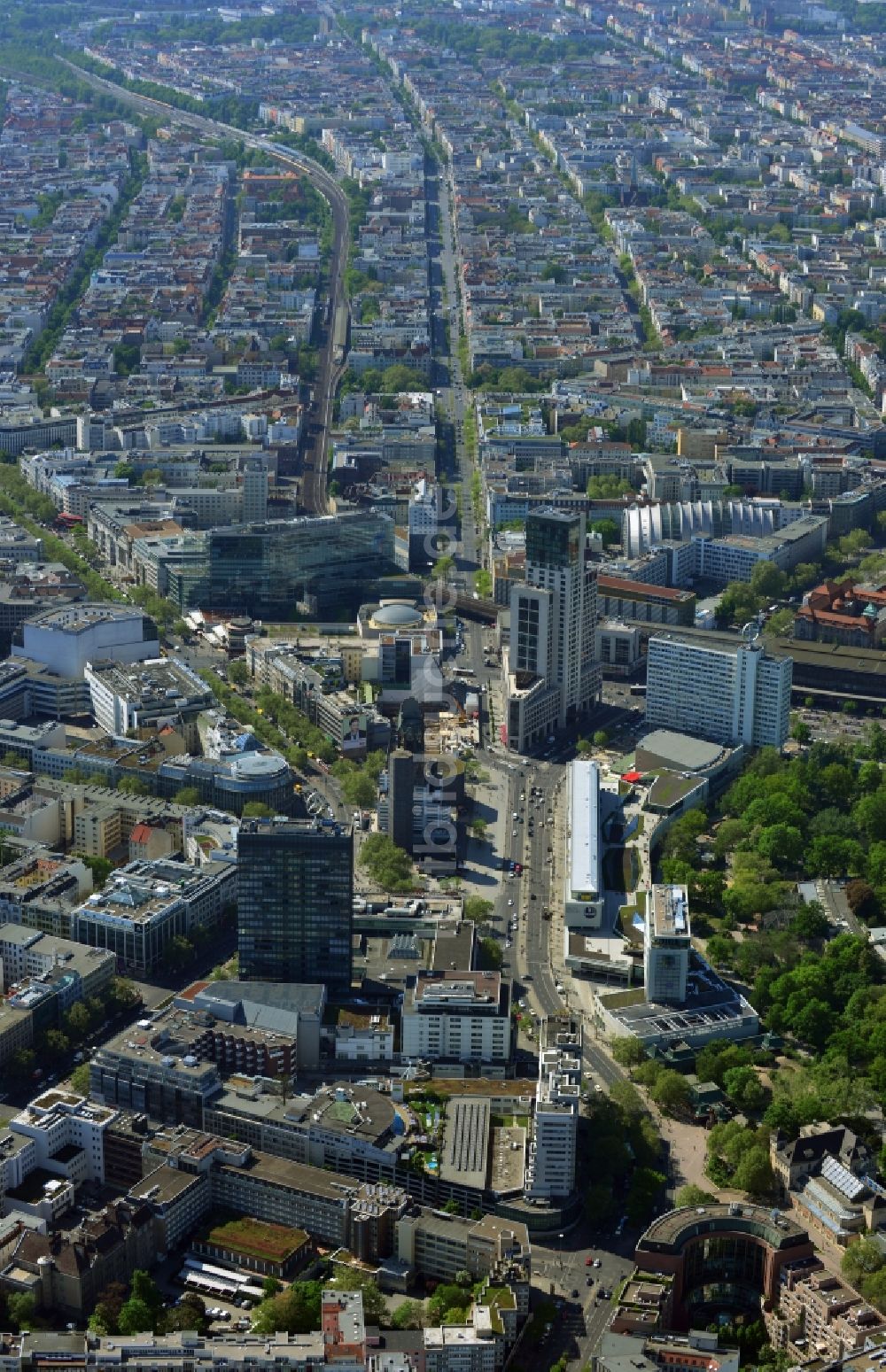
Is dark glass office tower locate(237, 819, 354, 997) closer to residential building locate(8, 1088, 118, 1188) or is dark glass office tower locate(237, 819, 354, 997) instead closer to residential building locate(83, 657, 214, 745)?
residential building locate(8, 1088, 118, 1188)

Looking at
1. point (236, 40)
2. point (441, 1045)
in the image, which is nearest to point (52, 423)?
point (441, 1045)

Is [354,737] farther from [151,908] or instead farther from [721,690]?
[151,908]

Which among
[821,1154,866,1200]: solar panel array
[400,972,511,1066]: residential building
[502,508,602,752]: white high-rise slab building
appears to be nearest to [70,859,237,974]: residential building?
[400,972,511,1066]: residential building

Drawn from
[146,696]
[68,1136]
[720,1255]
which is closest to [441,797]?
[146,696]

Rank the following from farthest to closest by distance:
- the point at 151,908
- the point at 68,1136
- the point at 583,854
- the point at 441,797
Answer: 1. the point at 441,797
2. the point at 583,854
3. the point at 151,908
4. the point at 68,1136

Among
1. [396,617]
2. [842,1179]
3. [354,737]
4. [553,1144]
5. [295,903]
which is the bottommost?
[842,1179]

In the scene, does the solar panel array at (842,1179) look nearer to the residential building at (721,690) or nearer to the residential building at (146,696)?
the residential building at (721,690)

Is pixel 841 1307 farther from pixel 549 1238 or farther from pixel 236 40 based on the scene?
pixel 236 40
